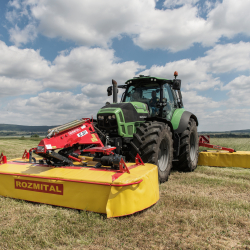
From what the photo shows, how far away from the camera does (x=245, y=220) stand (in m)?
2.99

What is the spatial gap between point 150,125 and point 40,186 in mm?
2446

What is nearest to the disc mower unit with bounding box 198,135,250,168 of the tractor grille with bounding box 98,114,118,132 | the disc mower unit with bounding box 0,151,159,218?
the tractor grille with bounding box 98,114,118,132

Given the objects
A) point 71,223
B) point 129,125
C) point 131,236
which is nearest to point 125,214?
point 131,236

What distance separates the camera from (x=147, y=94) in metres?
6.15

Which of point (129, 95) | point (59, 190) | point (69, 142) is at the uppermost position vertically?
point (129, 95)

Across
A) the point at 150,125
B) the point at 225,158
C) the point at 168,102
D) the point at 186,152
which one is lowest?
the point at 225,158

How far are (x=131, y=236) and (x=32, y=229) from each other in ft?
3.78

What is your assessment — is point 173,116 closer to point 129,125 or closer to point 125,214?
point 129,125

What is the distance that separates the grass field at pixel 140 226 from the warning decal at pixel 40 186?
220 mm

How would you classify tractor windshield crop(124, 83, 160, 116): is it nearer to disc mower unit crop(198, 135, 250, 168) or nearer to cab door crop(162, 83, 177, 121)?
cab door crop(162, 83, 177, 121)

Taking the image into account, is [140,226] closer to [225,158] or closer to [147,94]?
[147,94]

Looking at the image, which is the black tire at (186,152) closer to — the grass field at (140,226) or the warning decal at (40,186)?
the grass field at (140,226)

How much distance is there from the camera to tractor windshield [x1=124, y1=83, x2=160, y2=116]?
6.00 m

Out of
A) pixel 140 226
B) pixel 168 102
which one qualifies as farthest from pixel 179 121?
pixel 140 226
